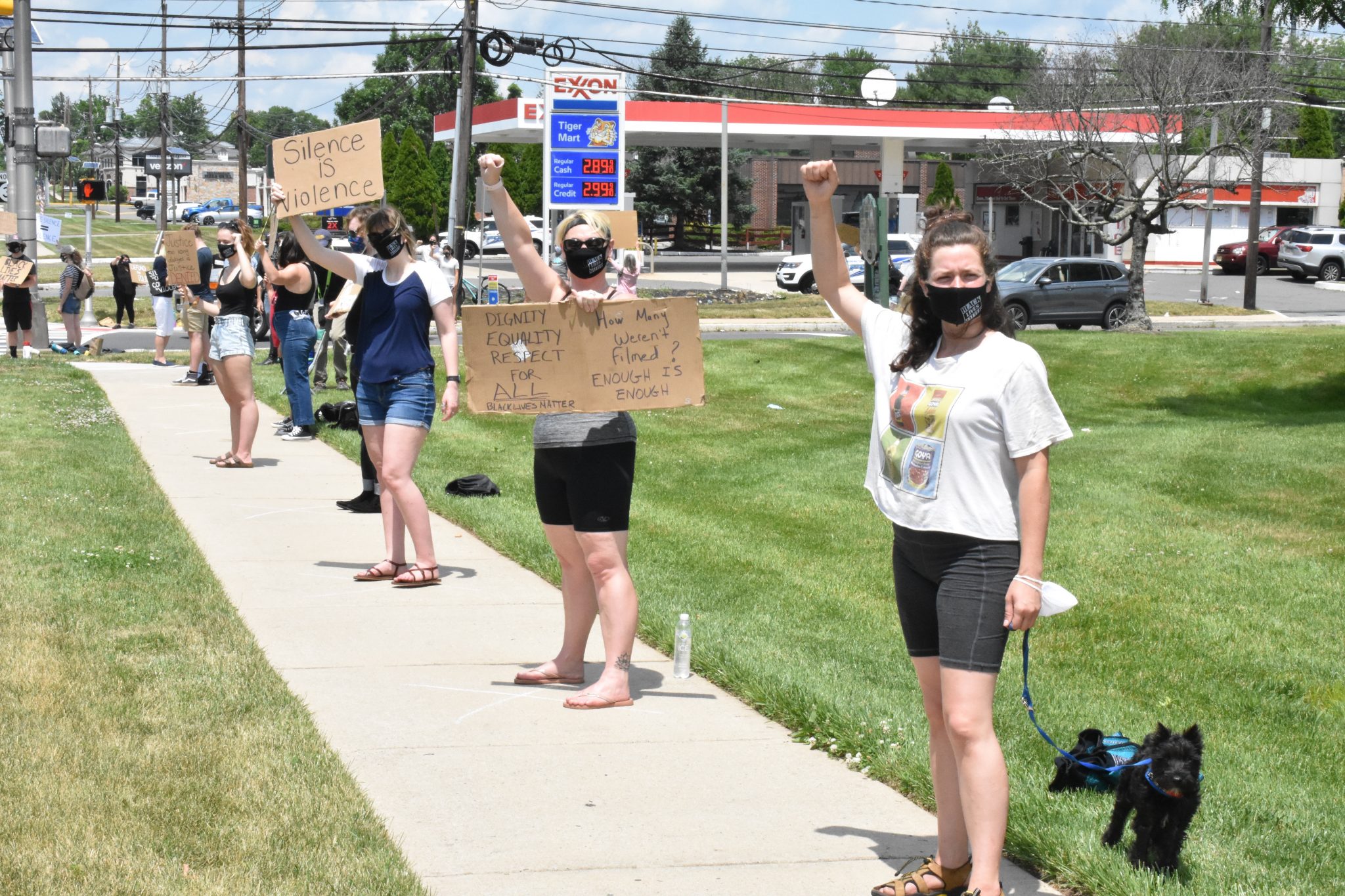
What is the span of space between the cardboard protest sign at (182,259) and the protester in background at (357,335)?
175 centimetres

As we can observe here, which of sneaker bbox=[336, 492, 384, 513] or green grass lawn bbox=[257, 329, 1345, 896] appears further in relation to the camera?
sneaker bbox=[336, 492, 384, 513]

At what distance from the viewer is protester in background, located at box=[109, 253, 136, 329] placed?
93.3ft

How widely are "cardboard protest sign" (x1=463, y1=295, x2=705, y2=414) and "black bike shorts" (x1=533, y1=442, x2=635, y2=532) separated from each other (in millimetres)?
178

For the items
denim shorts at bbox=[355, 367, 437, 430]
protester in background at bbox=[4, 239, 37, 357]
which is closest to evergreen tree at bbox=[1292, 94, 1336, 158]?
protester in background at bbox=[4, 239, 37, 357]

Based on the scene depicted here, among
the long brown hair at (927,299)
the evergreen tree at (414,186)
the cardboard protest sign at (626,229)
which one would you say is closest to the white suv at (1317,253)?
the evergreen tree at (414,186)

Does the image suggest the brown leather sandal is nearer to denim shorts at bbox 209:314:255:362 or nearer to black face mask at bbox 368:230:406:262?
black face mask at bbox 368:230:406:262

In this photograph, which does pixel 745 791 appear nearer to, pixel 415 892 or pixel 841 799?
pixel 841 799

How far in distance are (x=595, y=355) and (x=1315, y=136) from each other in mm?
68419

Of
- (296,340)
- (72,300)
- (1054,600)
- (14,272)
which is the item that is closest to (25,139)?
(72,300)

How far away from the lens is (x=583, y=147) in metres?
31.7

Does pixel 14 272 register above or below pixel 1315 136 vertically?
below

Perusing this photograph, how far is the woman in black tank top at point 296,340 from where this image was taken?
39.2 ft

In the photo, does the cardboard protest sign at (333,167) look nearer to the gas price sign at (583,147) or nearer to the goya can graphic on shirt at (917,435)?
the goya can graphic on shirt at (917,435)

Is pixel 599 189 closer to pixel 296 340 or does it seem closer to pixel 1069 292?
pixel 1069 292
